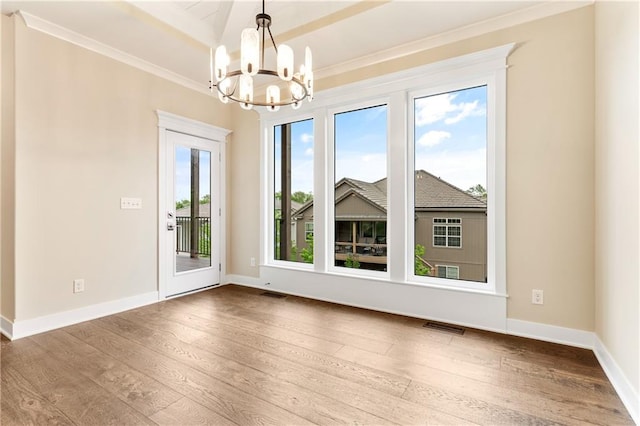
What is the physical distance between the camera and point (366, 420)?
1.64m

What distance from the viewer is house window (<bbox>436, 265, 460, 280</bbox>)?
317cm

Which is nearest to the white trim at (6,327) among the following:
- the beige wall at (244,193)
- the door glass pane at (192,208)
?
the door glass pane at (192,208)

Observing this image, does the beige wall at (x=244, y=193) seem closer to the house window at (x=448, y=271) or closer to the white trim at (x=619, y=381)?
the house window at (x=448, y=271)

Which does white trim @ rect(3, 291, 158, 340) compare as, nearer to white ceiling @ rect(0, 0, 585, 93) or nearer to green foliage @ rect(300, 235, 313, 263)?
green foliage @ rect(300, 235, 313, 263)

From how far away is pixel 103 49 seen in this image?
328 cm

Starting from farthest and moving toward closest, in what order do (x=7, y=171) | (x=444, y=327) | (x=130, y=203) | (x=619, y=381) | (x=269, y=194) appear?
(x=269, y=194) < (x=130, y=203) < (x=444, y=327) < (x=7, y=171) < (x=619, y=381)

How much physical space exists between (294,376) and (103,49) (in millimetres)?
3780

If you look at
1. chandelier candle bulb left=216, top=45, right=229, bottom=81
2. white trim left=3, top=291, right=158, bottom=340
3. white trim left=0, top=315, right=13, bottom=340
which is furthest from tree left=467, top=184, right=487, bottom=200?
white trim left=0, top=315, right=13, bottom=340

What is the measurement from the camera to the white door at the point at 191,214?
4.00 metres

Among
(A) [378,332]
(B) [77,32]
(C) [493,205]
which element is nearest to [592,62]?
(C) [493,205]

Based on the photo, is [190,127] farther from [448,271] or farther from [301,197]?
[448,271]

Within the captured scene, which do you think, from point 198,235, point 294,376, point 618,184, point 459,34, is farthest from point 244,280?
point 618,184

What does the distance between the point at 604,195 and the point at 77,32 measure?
488cm

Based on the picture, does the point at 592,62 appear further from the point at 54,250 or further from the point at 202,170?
the point at 54,250
